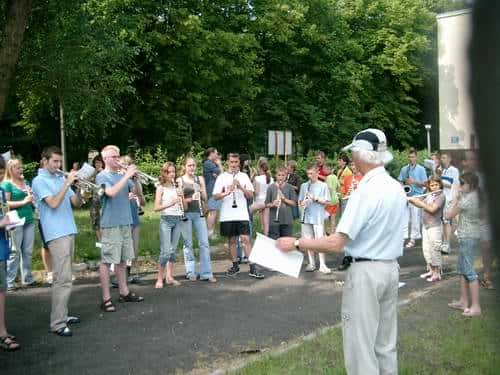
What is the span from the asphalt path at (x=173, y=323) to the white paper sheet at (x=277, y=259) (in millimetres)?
1577

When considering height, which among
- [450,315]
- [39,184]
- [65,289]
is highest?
[39,184]

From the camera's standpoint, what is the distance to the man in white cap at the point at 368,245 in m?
3.77

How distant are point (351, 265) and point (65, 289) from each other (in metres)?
3.57

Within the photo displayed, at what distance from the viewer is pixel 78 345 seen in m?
6.00

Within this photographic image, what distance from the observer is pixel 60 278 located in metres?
6.29

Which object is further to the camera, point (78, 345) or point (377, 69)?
point (377, 69)

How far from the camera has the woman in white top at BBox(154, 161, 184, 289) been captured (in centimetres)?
882

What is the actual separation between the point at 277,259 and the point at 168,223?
16.2 feet

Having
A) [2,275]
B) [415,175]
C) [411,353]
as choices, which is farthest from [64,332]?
[415,175]

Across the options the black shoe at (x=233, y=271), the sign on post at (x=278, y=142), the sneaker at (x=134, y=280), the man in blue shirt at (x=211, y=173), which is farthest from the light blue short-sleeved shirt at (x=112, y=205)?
the sign on post at (x=278, y=142)

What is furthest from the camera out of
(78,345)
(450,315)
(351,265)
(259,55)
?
(259,55)

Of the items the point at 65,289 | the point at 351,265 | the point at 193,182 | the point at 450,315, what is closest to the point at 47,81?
the point at 193,182

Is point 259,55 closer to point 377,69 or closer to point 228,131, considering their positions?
point 228,131

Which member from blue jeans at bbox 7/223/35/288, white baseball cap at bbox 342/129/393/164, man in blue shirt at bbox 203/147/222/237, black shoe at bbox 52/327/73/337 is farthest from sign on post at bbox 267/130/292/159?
white baseball cap at bbox 342/129/393/164
